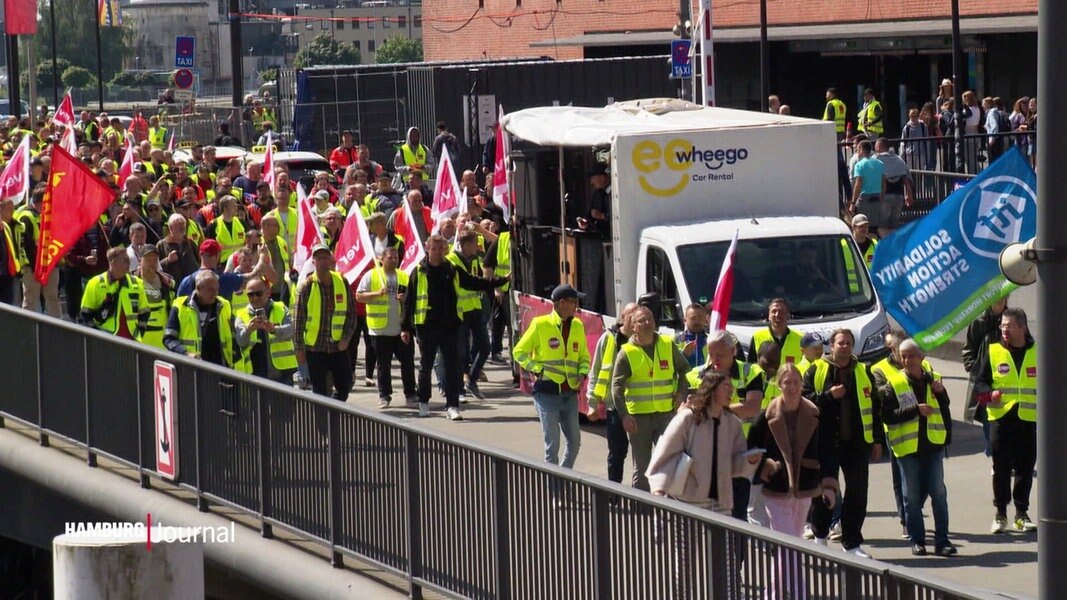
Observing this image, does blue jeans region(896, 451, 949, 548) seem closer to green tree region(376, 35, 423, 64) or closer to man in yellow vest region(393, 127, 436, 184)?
man in yellow vest region(393, 127, 436, 184)

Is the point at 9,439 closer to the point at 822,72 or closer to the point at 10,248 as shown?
the point at 10,248

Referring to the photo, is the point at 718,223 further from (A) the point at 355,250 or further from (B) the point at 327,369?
(A) the point at 355,250

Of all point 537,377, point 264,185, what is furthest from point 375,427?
point 264,185

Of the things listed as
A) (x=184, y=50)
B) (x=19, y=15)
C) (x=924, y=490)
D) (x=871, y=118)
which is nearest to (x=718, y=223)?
(x=924, y=490)

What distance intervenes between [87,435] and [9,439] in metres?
1.18

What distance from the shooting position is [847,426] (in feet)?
39.1

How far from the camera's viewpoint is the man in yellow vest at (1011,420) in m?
12.5

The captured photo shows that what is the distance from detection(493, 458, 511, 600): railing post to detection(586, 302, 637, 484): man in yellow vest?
3172 mm

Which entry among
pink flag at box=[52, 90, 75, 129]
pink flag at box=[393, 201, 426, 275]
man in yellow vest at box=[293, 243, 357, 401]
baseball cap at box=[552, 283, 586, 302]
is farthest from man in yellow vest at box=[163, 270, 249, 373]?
pink flag at box=[52, 90, 75, 129]

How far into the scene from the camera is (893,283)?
1082 centimetres

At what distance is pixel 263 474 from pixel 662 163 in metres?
5.68

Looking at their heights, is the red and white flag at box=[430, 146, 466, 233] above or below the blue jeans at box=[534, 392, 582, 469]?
above

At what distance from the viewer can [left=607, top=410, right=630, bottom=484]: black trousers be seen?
12.6 m

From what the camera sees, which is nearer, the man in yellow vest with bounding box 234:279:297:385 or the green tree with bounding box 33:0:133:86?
the man in yellow vest with bounding box 234:279:297:385
